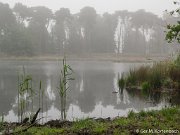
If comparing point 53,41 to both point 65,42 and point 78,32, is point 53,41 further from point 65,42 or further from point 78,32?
point 78,32

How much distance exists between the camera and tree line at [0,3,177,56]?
4809 centimetres

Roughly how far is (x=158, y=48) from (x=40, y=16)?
2311 cm

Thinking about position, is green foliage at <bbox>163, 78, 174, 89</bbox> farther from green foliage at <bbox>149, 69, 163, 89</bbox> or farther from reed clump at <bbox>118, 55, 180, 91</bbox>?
green foliage at <bbox>149, 69, 163, 89</bbox>

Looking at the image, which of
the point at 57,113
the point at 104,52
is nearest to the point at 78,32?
the point at 104,52

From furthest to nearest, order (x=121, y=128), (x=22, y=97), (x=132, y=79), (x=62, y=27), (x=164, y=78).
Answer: (x=62, y=27) < (x=132, y=79) < (x=164, y=78) < (x=22, y=97) < (x=121, y=128)

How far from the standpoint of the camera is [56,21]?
59938mm

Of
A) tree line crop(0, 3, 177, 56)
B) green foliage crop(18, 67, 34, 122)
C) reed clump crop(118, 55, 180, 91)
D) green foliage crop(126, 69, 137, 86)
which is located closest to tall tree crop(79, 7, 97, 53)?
tree line crop(0, 3, 177, 56)

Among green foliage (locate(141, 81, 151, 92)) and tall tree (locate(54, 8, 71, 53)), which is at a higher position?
tall tree (locate(54, 8, 71, 53))

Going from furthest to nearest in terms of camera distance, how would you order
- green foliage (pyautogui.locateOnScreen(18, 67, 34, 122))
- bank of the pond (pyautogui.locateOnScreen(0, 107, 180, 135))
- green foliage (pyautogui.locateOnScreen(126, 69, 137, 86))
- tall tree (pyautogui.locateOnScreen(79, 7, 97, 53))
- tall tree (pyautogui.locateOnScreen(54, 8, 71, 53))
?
tall tree (pyautogui.locateOnScreen(79, 7, 97, 53)) → tall tree (pyautogui.locateOnScreen(54, 8, 71, 53)) → green foliage (pyautogui.locateOnScreen(126, 69, 137, 86)) → green foliage (pyautogui.locateOnScreen(18, 67, 34, 122)) → bank of the pond (pyautogui.locateOnScreen(0, 107, 180, 135))

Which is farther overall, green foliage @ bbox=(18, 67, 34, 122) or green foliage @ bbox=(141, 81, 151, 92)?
green foliage @ bbox=(141, 81, 151, 92)

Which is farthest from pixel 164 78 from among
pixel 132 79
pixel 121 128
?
pixel 121 128

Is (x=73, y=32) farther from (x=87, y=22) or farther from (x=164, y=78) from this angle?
(x=164, y=78)

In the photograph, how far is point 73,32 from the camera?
60.1 m

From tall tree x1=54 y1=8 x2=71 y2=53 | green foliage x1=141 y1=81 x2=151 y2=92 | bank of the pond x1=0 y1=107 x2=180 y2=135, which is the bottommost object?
green foliage x1=141 y1=81 x2=151 y2=92
